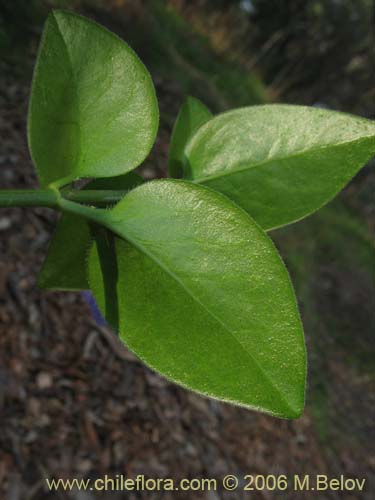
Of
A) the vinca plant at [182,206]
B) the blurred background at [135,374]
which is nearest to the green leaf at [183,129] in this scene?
the vinca plant at [182,206]

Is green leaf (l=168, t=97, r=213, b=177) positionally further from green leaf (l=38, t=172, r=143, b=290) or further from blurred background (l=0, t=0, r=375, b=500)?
blurred background (l=0, t=0, r=375, b=500)

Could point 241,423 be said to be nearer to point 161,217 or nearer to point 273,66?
point 161,217

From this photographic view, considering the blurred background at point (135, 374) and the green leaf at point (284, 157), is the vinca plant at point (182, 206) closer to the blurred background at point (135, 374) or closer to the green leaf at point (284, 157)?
the green leaf at point (284, 157)

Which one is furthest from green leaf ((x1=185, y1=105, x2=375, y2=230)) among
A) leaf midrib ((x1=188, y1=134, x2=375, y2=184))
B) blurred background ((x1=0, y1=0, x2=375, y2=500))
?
blurred background ((x1=0, y1=0, x2=375, y2=500))

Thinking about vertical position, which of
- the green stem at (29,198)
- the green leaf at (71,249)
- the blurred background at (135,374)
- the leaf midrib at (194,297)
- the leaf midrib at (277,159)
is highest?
the leaf midrib at (277,159)

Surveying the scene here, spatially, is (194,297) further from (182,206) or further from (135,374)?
(135,374)

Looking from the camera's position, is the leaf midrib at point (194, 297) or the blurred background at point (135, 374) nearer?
the leaf midrib at point (194, 297)

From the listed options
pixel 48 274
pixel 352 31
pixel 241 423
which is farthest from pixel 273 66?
pixel 48 274
